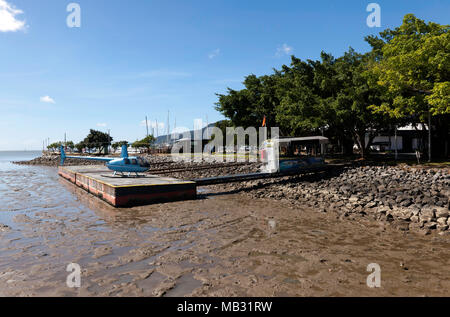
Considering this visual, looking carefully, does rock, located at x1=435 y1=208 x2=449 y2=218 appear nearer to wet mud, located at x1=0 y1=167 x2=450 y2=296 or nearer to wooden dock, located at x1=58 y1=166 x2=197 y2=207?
wet mud, located at x1=0 y1=167 x2=450 y2=296

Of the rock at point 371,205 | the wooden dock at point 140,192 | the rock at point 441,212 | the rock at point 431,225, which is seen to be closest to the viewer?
the rock at point 431,225

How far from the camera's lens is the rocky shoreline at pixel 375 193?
11617 millimetres

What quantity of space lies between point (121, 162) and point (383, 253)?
15.8m

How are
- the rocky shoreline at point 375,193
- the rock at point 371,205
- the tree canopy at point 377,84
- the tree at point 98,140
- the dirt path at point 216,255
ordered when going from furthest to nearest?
the tree at point 98,140
the tree canopy at point 377,84
the rock at point 371,205
the rocky shoreline at point 375,193
the dirt path at point 216,255

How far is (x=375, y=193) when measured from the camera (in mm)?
15602

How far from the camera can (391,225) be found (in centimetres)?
1096

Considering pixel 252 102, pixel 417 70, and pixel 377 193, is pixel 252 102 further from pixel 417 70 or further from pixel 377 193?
pixel 377 193

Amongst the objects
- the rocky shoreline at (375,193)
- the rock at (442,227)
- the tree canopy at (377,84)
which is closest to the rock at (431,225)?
the rocky shoreline at (375,193)

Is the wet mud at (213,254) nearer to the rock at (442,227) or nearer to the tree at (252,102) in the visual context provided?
the rock at (442,227)

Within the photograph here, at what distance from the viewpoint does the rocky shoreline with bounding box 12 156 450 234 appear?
38.1ft

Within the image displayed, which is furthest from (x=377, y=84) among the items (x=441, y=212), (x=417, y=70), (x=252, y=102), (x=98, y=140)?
(x=98, y=140)

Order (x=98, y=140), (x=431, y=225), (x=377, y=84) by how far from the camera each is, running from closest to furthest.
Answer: (x=431, y=225) → (x=377, y=84) → (x=98, y=140)
